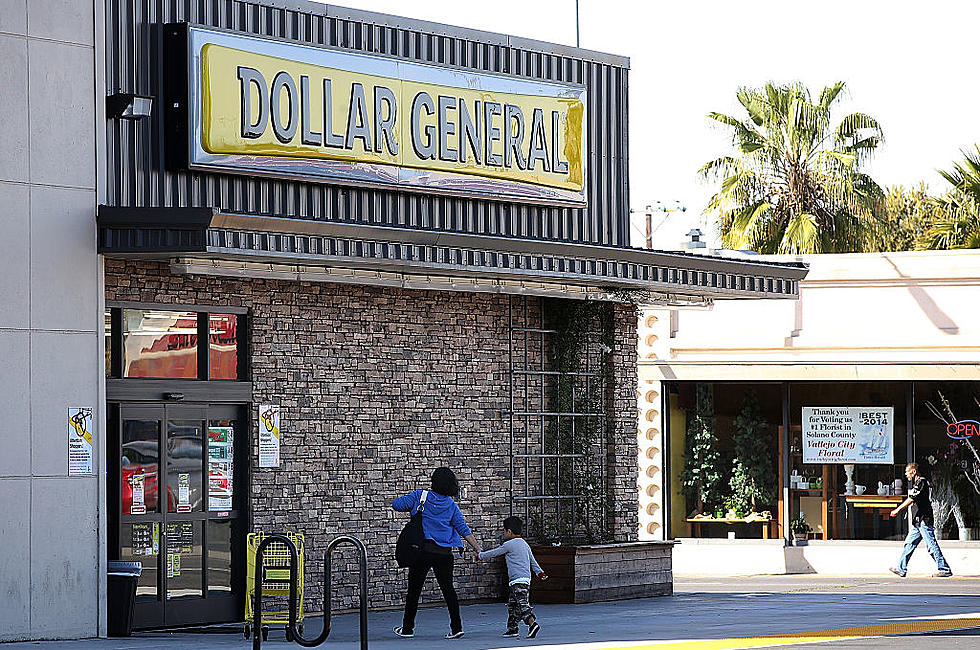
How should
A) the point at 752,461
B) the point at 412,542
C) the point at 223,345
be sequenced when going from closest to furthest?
the point at 412,542, the point at 223,345, the point at 752,461

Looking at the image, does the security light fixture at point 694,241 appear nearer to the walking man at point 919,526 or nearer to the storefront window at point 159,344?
the walking man at point 919,526

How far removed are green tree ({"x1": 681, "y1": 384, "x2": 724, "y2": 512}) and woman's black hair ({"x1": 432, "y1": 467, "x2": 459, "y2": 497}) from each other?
11767 millimetres

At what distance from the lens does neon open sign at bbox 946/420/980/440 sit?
26.8 meters

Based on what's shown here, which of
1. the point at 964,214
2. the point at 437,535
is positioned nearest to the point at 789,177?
the point at 964,214

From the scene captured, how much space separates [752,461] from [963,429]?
334cm

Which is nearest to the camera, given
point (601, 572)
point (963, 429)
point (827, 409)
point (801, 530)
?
point (601, 572)

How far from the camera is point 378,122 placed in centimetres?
1853

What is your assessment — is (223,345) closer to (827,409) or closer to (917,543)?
(917,543)

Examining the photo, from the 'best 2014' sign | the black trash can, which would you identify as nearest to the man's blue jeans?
the 'best 2014' sign

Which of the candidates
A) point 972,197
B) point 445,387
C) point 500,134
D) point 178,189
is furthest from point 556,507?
point 972,197

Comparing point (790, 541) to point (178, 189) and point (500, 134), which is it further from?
point (178, 189)

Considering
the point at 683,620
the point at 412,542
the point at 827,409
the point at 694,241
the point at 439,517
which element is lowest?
the point at 683,620

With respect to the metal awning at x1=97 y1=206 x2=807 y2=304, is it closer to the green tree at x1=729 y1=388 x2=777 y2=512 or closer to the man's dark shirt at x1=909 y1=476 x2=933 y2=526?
the man's dark shirt at x1=909 y1=476 x2=933 y2=526

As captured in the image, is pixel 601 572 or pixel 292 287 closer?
pixel 292 287
